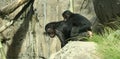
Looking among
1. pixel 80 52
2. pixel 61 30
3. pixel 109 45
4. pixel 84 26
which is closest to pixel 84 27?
pixel 84 26

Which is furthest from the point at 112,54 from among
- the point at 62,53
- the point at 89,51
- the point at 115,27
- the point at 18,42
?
the point at 18,42

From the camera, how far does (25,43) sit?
9.73 meters

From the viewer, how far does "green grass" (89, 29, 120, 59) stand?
6266 millimetres

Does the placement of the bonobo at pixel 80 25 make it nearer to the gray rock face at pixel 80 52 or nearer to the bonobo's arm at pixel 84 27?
the bonobo's arm at pixel 84 27

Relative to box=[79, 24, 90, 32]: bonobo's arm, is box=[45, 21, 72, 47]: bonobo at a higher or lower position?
lower

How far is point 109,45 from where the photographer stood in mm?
6707

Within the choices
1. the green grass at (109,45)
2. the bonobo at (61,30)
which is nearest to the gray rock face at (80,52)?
the green grass at (109,45)

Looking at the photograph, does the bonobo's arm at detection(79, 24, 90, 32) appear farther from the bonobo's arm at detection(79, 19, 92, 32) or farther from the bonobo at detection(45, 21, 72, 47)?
the bonobo at detection(45, 21, 72, 47)

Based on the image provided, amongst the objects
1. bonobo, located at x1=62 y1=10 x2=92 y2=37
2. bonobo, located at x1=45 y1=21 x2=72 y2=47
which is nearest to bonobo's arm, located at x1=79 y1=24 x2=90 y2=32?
bonobo, located at x1=62 y1=10 x2=92 y2=37

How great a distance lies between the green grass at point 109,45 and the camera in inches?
247

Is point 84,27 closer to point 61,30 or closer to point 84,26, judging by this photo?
point 84,26

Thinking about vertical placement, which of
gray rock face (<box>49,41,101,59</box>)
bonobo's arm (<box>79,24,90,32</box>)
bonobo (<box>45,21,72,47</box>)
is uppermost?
gray rock face (<box>49,41,101,59</box>)

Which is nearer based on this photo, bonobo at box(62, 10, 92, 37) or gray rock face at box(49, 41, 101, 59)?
gray rock face at box(49, 41, 101, 59)

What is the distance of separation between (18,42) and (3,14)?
101 cm
